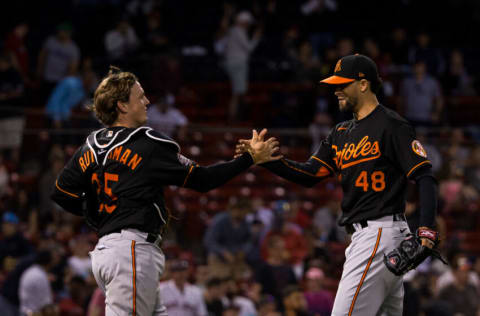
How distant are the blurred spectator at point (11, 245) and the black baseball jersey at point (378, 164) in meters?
5.82

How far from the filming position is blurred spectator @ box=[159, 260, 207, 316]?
929cm

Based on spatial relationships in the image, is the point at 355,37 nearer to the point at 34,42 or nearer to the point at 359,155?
the point at 34,42

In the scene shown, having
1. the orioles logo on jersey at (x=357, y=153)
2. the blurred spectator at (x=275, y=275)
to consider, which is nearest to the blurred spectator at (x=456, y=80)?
the blurred spectator at (x=275, y=275)

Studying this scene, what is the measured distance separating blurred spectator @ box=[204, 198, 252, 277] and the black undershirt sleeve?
5.97 metres

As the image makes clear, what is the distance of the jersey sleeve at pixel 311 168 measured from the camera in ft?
18.1

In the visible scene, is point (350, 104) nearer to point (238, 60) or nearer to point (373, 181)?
point (373, 181)

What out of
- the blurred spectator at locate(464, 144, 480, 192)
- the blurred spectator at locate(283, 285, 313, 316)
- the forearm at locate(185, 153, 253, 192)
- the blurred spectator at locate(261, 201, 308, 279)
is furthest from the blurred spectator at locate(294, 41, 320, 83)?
the forearm at locate(185, 153, 253, 192)

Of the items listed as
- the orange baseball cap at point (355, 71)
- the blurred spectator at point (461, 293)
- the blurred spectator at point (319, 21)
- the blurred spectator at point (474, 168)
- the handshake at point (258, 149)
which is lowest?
the blurred spectator at point (461, 293)

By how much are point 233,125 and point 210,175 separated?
9389mm

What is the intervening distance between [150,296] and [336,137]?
155cm

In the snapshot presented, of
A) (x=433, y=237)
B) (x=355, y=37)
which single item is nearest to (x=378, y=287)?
(x=433, y=237)

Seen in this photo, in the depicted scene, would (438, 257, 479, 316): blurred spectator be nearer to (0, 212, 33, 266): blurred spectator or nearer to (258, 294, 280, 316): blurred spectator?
(258, 294, 280, 316): blurred spectator

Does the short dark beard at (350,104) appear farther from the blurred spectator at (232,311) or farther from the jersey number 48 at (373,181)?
the blurred spectator at (232,311)

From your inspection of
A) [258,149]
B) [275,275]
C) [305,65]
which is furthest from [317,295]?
[305,65]
